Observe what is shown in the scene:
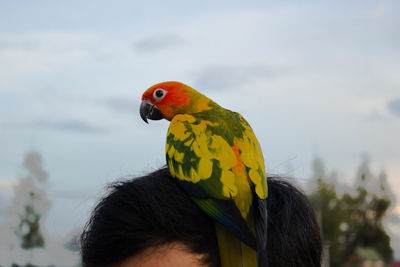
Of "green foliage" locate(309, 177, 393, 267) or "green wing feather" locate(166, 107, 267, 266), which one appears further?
"green foliage" locate(309, 177, 393, 267)

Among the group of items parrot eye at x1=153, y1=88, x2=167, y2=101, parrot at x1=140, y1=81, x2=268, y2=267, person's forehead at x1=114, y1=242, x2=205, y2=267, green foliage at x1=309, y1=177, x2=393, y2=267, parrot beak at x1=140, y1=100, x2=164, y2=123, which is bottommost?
green foliage at x1=309, y1=177, x2=393, y2=267

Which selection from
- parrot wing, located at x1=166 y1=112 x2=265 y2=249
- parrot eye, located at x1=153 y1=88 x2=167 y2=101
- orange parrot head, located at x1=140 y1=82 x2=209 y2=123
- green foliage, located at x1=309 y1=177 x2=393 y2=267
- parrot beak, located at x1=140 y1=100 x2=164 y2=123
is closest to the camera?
parrot wing, located at x1=166 y1=112 x2=265 y2=249

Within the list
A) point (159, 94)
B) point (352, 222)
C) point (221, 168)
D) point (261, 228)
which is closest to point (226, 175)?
point (221, 168)

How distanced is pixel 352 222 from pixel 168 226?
39.6m

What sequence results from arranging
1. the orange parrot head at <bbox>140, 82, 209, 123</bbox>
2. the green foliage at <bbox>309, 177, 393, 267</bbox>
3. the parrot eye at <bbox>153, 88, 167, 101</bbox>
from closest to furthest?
the orange parrot head at <bbox>140, 82, 209, 123</bbox> → the parrot eye at <bbox>153, 88, 167, 101</bbox> → the green foliage at <bbox>309, 177, 393, 267</bbox>

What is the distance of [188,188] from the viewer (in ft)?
7.75

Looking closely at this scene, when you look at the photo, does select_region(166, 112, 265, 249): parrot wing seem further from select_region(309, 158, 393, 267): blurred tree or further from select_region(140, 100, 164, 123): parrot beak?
select_region(309, 158, 393, 267): blurred tree

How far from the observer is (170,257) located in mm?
2148

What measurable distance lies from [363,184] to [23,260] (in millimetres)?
39683

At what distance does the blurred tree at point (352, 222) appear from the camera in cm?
3869

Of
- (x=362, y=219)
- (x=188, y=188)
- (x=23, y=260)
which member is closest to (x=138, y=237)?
(x=188, y=188)

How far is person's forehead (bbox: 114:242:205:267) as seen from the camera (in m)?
2.13

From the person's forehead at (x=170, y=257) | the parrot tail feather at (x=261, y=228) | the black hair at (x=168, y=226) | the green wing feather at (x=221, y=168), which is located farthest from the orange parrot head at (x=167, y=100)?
the person's forehead at (x=170, y=257)

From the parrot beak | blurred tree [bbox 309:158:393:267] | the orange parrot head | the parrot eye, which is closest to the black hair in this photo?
the orange parrot head
